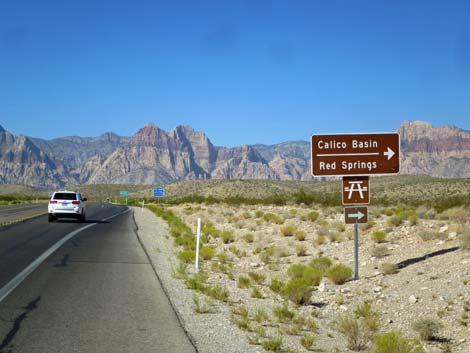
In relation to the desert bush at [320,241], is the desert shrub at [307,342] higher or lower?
lower

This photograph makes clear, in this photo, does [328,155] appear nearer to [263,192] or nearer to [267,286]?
[267,286]

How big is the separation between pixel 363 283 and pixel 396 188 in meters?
80.4

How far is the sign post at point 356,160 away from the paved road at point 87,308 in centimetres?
480

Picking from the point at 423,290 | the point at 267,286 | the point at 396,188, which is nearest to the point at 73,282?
the point at 267,286

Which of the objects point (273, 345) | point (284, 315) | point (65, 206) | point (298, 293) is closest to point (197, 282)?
point (298, 293)

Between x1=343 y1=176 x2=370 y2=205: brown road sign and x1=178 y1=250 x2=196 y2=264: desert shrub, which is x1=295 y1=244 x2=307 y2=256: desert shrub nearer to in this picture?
x1=178 y1=250 x2=196 y2=264: desert shrub

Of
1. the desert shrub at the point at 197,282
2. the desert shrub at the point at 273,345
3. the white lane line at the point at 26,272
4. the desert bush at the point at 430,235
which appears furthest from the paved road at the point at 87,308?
the desert bush at the point at 430,235

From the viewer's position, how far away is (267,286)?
1444 cm

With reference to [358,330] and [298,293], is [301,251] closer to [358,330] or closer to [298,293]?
[298,293]

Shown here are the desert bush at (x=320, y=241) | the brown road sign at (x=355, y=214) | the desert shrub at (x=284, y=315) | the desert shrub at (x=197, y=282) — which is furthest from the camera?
the desert bush at (x=320, y=241)

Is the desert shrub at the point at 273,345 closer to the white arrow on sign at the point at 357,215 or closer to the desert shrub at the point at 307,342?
the desert shrub at the point at 307,342

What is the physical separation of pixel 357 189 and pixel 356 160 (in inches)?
27.6

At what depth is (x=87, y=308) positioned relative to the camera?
10078 millimetres

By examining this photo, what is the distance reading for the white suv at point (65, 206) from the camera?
119 ft
